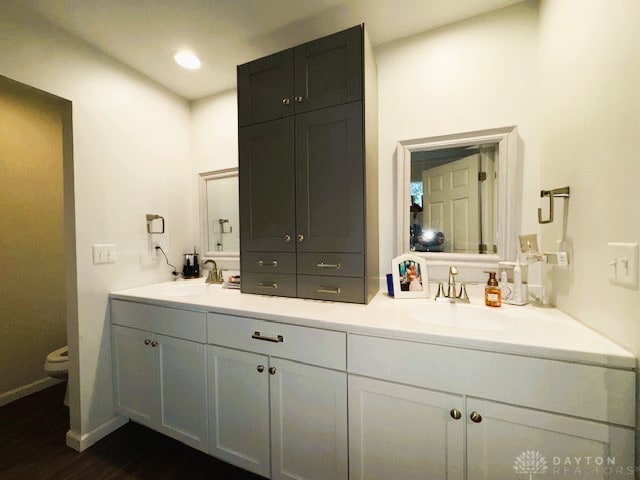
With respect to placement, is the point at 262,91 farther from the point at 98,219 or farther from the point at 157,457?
the point at 157,457

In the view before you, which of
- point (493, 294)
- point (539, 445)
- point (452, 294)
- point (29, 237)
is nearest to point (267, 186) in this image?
point (452, 294)

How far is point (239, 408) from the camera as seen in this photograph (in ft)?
4.07

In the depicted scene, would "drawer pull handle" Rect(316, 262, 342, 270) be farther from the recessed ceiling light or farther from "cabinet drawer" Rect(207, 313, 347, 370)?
the recessed ceiling light

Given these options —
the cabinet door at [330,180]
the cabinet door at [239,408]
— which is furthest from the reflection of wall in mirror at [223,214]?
the cabinet door at [239,408]

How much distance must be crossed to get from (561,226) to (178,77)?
8.21 ft

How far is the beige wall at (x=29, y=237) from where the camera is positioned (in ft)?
6.51

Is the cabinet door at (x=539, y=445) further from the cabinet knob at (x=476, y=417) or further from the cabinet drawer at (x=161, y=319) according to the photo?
the cabinet drawer at (x=161, y=319)

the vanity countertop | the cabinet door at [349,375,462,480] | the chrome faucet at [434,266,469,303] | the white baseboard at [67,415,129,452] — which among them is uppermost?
A: the chrome faucet at [434,266,469,303]

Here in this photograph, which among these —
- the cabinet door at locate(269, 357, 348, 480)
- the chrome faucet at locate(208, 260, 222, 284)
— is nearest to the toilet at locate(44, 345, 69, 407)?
the chrome faucet at locate(208, 260, 222, 284)

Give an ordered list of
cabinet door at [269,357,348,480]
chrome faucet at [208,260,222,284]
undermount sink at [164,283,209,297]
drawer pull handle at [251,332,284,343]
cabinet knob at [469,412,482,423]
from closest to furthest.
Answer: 1. cabinet knob at [469,412,482,423]
2. cabinet door at [269,357,348,480]
3. drawer pull handle at [251,332,284,343]
4. undermount sink at [164,283,209,297]
5. chrome faucet at [208,260,222,284]

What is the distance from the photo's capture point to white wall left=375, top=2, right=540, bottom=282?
4.38 feet

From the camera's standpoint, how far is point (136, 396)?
1570mm

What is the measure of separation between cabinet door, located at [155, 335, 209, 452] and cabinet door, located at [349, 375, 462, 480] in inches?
31.2

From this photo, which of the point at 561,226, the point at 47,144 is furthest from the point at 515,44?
the point at 47,144
